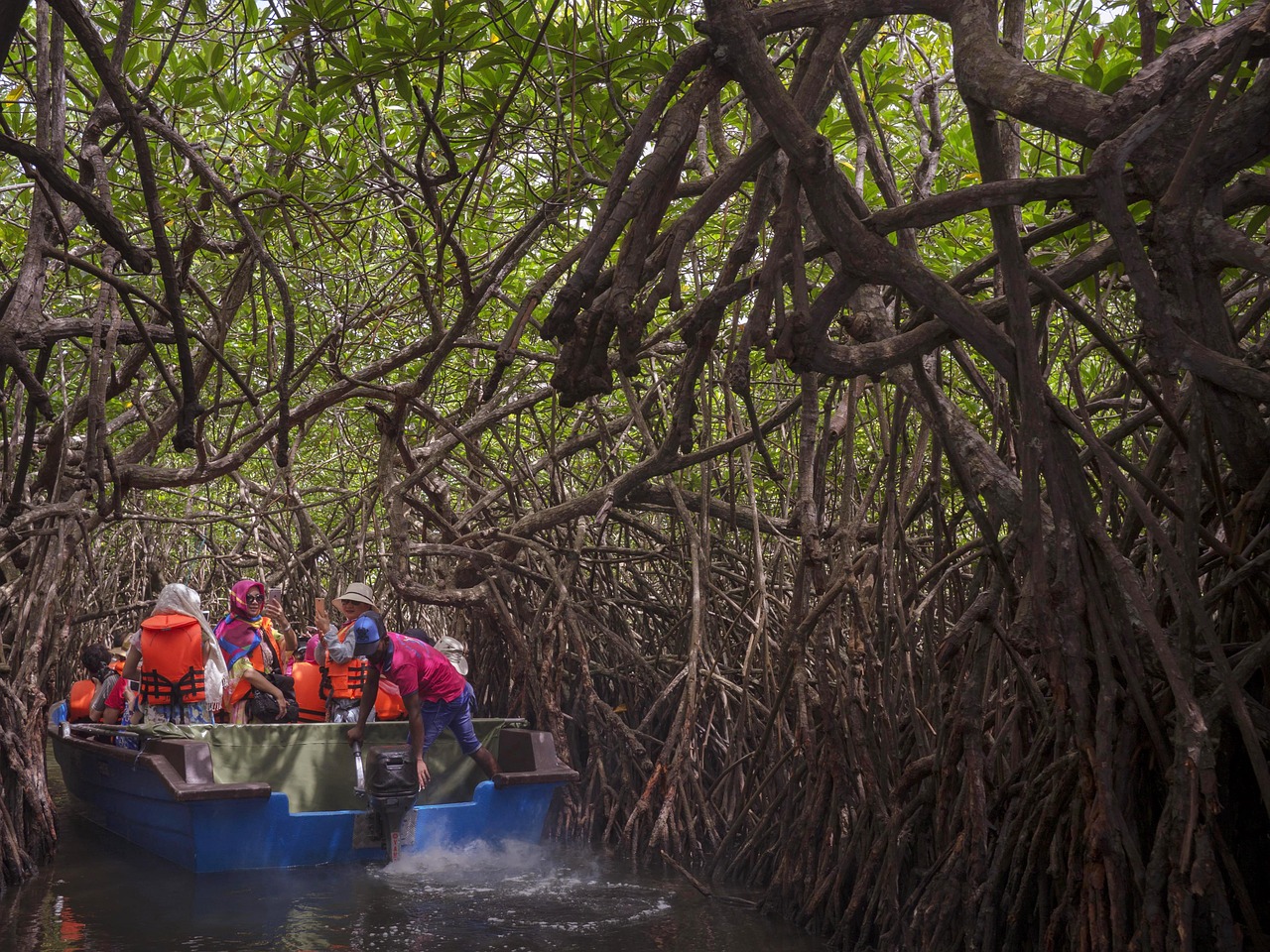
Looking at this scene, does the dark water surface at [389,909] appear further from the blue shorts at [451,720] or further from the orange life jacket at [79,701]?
the orange life jacket at [79,701]

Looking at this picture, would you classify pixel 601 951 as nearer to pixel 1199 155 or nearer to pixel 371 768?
pixel 371 768

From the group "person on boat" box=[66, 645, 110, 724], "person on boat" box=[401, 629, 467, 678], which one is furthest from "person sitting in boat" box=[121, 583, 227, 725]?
"person on boat" box=[66, 645, 110, 724]

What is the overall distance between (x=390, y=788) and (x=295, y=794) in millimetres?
827

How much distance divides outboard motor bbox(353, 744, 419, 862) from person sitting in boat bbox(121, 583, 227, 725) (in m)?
1.12

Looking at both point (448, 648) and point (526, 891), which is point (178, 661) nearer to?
point (448, 648)

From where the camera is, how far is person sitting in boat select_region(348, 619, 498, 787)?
5.59 meters

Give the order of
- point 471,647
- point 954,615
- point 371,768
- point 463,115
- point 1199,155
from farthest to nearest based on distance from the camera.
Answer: point 471,647
point 371,768
point 954,615
point 463,115
point 1199,155

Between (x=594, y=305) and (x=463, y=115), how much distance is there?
2.07m

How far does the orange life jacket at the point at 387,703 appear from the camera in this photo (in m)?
6.58

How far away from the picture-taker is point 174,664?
6.14 metres

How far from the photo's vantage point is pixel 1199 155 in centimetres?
205

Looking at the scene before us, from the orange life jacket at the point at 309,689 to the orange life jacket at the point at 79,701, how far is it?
6.78 ft

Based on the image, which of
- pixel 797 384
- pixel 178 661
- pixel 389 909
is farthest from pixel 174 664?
pixel 797 384

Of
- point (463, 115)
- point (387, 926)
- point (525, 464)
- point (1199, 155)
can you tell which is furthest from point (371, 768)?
point (1199, 155)
